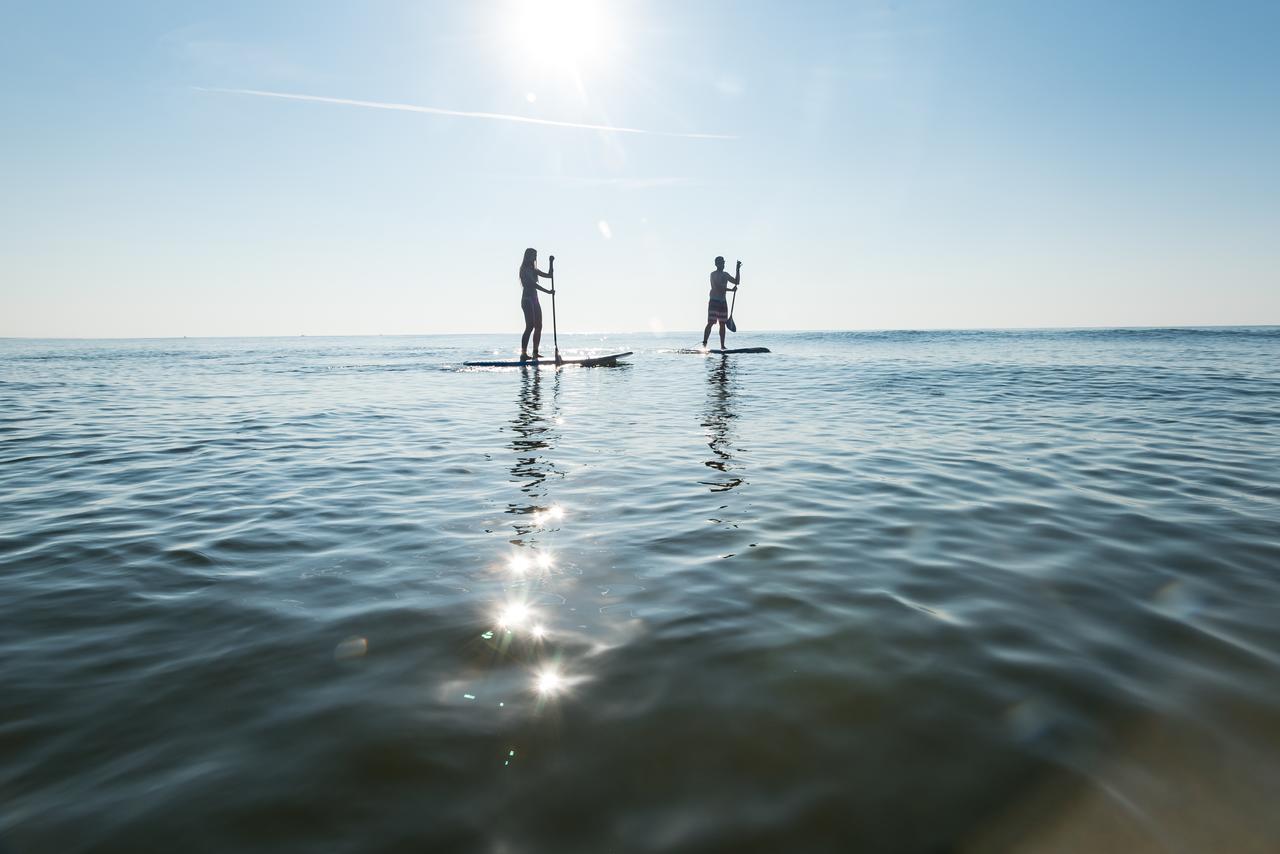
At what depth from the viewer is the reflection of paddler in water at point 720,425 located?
18.8ft

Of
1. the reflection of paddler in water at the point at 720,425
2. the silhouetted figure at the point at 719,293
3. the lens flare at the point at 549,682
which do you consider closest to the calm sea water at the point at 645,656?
the lens flare at the point at 549,682

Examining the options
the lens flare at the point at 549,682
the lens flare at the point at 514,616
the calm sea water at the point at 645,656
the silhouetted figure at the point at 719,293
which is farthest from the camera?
the silhouetted figure at the point at 719,293

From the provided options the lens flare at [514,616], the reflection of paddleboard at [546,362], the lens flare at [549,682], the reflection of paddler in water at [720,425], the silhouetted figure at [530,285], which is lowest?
the lens flare at [514,616]

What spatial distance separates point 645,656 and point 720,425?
671cm

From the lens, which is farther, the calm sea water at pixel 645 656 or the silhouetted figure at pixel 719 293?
the silhouetted figure at pixel 719 293

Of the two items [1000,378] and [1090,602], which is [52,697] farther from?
[1000,378]

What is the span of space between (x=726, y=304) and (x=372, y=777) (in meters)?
23.4

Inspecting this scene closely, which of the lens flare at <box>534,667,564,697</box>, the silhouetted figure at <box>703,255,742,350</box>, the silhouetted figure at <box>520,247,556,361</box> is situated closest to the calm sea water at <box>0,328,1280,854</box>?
the lens flare at <box>534,667,564,697</box>

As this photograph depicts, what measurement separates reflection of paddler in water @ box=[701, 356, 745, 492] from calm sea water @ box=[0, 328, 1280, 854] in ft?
0.40

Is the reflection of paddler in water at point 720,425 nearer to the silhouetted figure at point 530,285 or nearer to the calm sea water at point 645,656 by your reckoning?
the calm sea water at point 645,656

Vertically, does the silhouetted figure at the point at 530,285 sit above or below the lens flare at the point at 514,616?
above

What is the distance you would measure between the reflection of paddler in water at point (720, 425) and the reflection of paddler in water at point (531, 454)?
1.62 metres

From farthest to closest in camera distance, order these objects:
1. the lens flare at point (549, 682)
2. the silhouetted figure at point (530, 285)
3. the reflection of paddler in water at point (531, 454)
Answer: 1. the silhouetted figure at point (530, 285)
2. the reflection of paddler in water at point (531, 454)
3. the lens flare at point (549, 682)

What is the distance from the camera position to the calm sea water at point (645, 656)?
5.69ft
